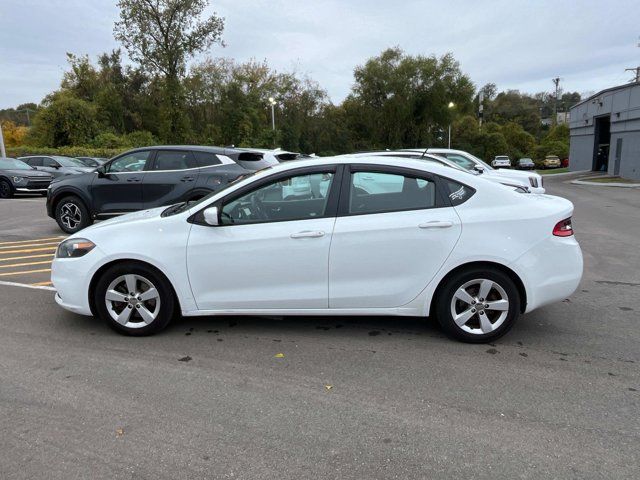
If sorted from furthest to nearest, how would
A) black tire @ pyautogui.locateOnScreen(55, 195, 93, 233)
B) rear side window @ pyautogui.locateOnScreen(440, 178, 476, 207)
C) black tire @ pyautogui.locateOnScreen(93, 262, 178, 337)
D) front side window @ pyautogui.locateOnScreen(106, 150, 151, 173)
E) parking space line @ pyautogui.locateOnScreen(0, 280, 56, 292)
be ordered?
black tire @ pyautogui.locateOnScreen(55, 195, 93, 233) < front side window @ pyautogui.locateOnScreen(106, 150, 151, 173) < parking space line @ pyautogui.locateOnScreen(0, 280, 56, 292) < black tire @ pyautogui.locateOnScreen(93, 262, 178, 337) < rear side window @ pyautogui.locateOnScreen(440, 178, 476, 207)

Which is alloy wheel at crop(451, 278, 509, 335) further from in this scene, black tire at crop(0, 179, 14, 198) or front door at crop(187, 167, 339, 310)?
black tire at crop(0, 179, 14, 198)

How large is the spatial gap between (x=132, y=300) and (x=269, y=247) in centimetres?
136

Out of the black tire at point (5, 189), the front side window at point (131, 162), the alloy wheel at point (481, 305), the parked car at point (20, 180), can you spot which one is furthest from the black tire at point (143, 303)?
the black tire at point (5, 189)

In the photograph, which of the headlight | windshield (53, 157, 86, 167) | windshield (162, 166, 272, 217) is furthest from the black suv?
windshield (53, 157, 86, 167)

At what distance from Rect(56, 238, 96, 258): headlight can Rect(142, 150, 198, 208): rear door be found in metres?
4.39

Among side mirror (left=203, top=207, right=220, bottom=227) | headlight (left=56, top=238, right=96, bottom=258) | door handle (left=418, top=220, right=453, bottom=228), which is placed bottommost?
headlight (left=56, top=238, right=96, bottom=258)

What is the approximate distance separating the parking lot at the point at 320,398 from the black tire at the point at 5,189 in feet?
47.9

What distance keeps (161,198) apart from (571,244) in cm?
699

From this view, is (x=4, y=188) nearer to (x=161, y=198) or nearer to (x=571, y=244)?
(x=161, y=198)

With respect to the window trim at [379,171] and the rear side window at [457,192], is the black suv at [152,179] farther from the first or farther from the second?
the rear side window at [457,192]

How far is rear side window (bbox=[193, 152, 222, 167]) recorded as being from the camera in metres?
8.97

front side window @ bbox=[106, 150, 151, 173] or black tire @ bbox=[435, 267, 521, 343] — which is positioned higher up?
front side window @ bbox=[106, 150, 151, 173]

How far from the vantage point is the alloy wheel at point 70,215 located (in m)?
9.39

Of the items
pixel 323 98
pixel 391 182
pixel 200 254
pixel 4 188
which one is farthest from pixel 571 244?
pixel 323 98
